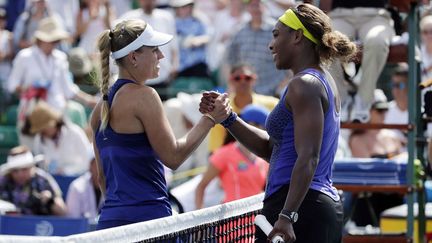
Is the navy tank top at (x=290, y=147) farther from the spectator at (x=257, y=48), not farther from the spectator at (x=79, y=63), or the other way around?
the spectator at (x=79, y=63)

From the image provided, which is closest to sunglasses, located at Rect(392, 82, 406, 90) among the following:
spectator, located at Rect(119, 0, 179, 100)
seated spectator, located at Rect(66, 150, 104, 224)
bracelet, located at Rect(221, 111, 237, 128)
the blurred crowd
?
the blurred crowd

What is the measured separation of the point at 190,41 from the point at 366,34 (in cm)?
661

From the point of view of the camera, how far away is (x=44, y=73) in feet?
45.7

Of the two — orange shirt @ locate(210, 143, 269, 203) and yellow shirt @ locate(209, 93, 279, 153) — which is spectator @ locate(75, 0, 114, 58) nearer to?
yellow shirt @ locate(209, 93, 279, 153)

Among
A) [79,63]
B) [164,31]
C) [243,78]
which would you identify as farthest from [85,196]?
[79,63]

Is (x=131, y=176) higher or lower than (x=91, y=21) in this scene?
Answer: higher

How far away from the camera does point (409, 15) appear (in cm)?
798

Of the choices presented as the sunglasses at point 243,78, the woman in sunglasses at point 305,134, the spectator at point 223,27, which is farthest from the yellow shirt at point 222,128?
the woman in sunglasses at point 305,134

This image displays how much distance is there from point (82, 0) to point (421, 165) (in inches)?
326

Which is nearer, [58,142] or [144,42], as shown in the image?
[144,42]

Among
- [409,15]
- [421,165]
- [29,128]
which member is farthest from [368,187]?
[29,128]

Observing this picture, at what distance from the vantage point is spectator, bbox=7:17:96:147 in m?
13.8

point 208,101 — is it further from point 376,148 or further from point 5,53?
point 5,53

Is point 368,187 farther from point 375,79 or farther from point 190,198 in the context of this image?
point 190,198
